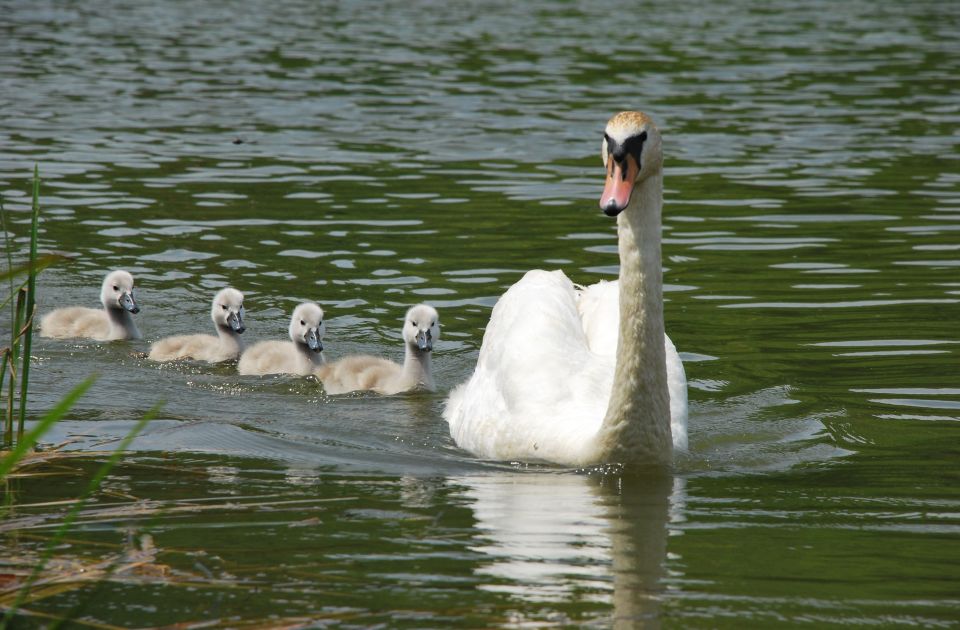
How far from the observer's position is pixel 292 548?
595 cm

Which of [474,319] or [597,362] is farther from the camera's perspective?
[474,319]

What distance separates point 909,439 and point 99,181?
34.4ft

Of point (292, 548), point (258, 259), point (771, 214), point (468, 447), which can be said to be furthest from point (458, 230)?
point (292, 548)

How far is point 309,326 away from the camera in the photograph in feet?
34.3

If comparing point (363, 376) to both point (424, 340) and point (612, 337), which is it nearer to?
point (424, 340)

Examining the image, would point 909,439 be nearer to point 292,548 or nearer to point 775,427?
point 775,427

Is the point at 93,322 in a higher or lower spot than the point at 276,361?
higher

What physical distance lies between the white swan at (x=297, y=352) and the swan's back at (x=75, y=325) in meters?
1.31

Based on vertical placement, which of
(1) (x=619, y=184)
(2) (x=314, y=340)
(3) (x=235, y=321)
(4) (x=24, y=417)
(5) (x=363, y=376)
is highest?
(1) (x=619, y=184)

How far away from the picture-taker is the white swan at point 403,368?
397 inches

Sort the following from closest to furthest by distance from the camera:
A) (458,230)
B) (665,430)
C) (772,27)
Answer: (665,430)
(458,230)
(772,27)

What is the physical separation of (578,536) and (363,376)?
4.11m

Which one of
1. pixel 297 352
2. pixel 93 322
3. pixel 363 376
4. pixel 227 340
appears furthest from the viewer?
pixel 93 322

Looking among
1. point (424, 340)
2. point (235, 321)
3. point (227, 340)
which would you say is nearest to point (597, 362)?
point (424, 340)
